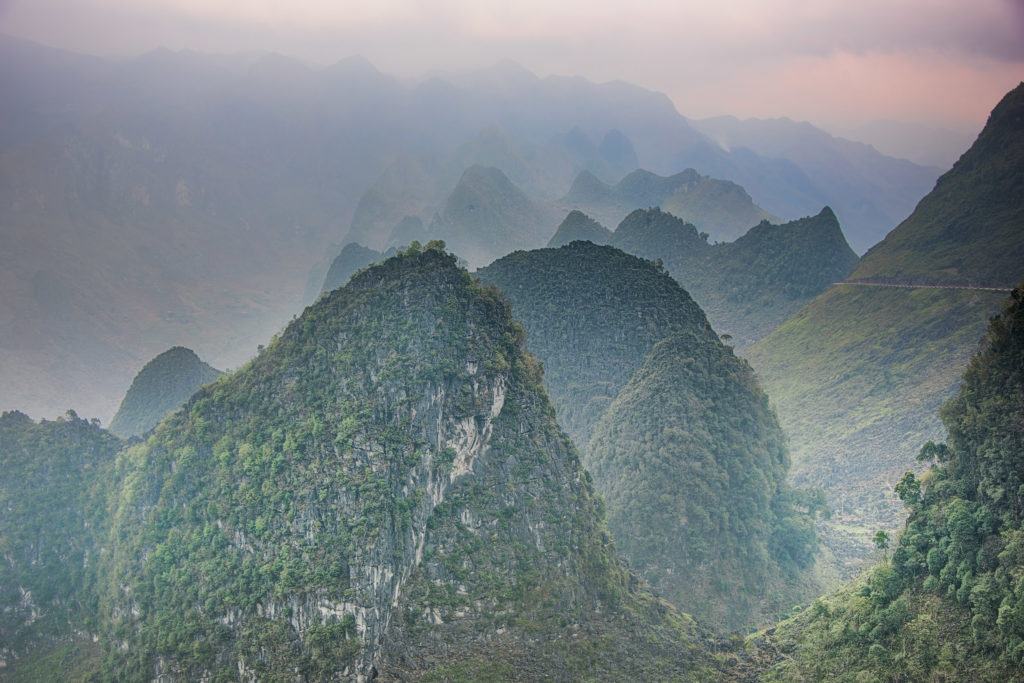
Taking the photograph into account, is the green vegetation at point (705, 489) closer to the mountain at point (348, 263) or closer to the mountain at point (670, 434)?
the mountain at point (670, 434)

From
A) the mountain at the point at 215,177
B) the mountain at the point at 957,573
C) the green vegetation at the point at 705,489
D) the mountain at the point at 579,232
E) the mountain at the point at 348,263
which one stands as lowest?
the mountain at the point at 957,573

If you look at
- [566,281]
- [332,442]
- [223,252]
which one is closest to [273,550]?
[332,442]

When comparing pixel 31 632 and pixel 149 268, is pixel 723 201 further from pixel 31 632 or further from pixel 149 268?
pixel 31 632

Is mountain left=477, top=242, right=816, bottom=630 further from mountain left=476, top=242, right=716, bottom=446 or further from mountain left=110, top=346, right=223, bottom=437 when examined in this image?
mountain left=110, top=346, right=223, bottom=437

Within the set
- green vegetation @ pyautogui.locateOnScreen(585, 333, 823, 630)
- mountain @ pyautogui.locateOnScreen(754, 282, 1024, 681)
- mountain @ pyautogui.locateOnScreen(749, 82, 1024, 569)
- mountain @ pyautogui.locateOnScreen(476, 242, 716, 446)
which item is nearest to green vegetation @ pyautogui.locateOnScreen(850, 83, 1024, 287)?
mountain @ pyautogui.locateOnScreen(749, 82, 1024, 569)

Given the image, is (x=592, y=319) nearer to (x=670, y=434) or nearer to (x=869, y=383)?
(x=670, y=434)

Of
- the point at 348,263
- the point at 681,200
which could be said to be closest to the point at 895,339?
the point at 348,263

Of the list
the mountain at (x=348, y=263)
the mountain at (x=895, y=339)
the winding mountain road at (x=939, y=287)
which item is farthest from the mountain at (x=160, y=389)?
the winding mountain road at (x=939, y=287)
